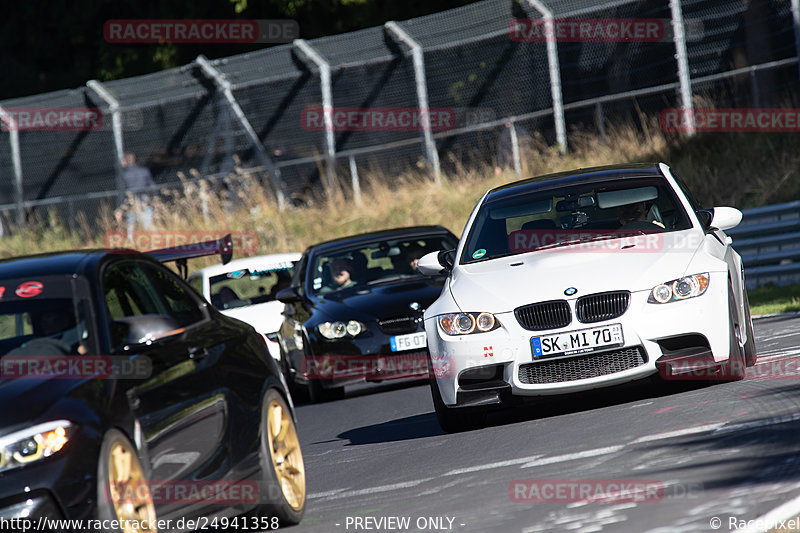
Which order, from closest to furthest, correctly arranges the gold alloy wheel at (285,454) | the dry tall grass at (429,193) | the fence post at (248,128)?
the gold alloy wheel at (285,454)
the dry tall grass at (429,193)
the fence post at (248,128)

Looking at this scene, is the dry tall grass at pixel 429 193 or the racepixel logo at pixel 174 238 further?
the racepixel logo at pixel 174 238

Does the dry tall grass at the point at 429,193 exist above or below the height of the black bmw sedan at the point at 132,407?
below

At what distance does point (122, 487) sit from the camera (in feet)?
17.3

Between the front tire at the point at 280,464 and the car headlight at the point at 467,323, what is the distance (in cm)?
205

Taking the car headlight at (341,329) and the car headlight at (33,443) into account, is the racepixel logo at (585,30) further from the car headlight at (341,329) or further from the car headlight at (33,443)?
the car headlight at (33,443)

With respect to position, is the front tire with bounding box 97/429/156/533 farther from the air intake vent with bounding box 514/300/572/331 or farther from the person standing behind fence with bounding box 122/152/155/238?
the person standing behind fence with bounding box 122/152/155/238

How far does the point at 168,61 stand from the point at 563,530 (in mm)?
33390

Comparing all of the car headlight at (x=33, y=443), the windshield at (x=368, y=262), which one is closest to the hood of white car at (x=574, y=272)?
the car headlight at (x=33, y=443)

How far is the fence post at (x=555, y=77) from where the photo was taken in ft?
77.4

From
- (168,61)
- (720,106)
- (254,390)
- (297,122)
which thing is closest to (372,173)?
(297,122)

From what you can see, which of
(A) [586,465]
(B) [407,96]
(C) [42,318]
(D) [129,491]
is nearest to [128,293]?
(C) [42,318]

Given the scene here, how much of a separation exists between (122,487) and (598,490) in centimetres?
230

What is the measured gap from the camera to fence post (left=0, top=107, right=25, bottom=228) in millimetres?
28938

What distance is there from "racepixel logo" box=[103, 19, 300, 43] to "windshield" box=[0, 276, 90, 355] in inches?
1153
